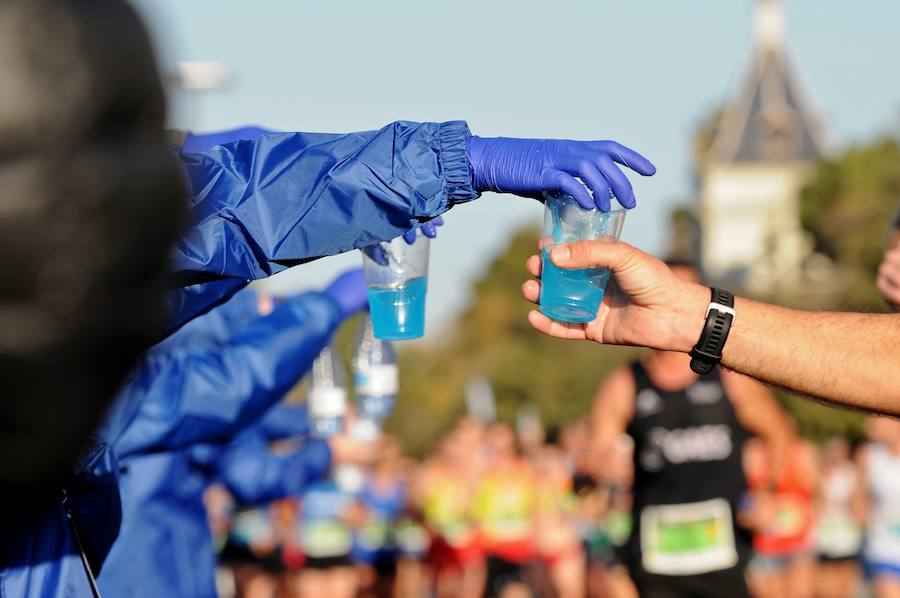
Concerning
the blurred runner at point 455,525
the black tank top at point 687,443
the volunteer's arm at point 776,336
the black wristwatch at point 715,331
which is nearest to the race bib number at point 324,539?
the blurred runner at point 455,525

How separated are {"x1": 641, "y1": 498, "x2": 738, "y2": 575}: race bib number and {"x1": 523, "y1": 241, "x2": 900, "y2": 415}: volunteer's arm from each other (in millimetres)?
4356

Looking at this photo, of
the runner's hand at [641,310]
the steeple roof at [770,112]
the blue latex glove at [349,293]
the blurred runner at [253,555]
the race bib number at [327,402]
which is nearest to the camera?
the runner's hand at [641,310]

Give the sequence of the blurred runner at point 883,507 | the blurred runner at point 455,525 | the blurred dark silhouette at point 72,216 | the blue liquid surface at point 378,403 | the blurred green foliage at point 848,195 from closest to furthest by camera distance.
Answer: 1. the blurred dark silhouette at point 72,216
2. the blue liquid surface at point 378,403
3. the blurred runner at point 883,507
4. the blurred runner at point 455,525
5. the blurred green foliage at point 848,195

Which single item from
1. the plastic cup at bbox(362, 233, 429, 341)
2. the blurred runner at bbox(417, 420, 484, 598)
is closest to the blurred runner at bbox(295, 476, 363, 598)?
the blurred runner at bbox(417, 420, 484, 598)

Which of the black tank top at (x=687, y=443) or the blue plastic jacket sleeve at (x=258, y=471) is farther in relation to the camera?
the blue plastic jacket sleeve at (x=258, y=471)

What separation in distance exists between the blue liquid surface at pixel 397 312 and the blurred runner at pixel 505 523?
10.3 meters

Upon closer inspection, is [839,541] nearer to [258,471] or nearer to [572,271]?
[258,471]

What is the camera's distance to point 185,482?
4.91 metres

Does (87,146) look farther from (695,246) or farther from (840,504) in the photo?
(695,246)

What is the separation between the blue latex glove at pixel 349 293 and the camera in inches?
198

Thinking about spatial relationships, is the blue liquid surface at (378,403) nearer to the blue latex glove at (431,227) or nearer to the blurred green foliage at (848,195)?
the blue latex glove at (431,227)

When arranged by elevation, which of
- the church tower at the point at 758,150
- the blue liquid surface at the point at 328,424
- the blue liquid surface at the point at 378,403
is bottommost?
the church tower at the point at 758,150

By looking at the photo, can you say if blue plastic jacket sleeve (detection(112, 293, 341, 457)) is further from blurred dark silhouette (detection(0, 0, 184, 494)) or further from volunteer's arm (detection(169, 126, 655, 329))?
blurred dark silhouette (detection(0, 0, 184, 494))

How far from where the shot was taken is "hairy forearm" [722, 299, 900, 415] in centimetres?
328
